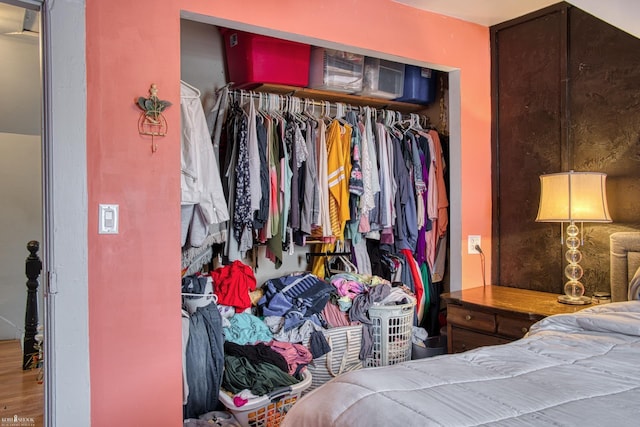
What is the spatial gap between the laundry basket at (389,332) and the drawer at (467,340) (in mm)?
332

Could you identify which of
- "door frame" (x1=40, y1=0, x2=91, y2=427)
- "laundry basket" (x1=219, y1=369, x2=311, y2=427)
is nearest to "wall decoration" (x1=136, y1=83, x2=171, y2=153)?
"door frame" (x1=40, y1=0, x2=91, y2=427)

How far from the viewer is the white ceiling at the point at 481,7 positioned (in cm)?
263

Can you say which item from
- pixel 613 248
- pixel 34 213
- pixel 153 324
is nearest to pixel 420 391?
pixel 153 324

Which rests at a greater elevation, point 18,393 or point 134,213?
point 134,213

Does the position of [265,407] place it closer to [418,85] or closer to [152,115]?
[152,115]

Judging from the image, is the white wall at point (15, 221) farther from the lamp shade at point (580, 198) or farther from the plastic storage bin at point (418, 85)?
the lamp shade at point (580, 198)

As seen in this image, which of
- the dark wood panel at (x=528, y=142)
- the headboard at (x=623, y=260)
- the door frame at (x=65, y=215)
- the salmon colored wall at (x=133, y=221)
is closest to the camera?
the door frame at (x=65, y=215)

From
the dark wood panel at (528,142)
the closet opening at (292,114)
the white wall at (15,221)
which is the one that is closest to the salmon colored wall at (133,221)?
the closet opening at (292,114)

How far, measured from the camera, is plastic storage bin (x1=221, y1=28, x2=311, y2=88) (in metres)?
2.73

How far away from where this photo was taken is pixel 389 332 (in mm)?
2891

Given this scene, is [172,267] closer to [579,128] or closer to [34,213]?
[579,128]

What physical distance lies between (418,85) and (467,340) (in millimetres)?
1745

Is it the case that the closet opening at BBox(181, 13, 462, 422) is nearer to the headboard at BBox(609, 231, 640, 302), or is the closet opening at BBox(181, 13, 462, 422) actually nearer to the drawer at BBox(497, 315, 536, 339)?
the drawer at BBox(497, 315, 536, 339)

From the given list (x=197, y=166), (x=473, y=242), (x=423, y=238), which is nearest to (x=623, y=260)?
(x=473, y=242)
